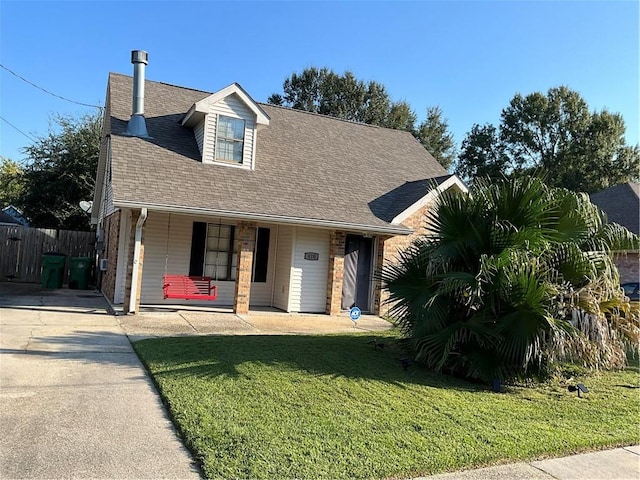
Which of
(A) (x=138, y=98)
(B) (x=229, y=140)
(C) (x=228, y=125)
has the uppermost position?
(A) (x=138, y=98)

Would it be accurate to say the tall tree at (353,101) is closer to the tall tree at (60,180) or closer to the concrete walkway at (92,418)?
the tall tree at (60,180)

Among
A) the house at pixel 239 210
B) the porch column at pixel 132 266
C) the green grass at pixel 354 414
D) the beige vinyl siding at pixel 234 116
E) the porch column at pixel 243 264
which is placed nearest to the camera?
the green grass at pixel 354 414

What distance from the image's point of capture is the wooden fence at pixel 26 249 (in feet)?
59.2

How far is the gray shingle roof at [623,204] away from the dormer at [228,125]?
19.9 m

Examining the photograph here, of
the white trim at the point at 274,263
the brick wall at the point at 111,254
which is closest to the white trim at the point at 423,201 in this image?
the white trim at the point at 274,263

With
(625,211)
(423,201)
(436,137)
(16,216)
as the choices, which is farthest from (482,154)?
(16,216)

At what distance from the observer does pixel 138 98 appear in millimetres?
13578

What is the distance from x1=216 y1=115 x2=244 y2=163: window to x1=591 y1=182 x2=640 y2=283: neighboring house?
18500 millimetres

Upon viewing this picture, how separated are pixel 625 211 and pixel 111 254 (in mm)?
25150

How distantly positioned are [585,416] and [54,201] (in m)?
25.8

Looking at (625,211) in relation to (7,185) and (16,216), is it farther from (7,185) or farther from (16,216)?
(7,185)

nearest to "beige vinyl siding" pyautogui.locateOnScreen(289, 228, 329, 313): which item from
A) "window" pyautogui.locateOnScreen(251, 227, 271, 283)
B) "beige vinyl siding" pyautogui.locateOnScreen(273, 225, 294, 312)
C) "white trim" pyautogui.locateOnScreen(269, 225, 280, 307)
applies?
"beige vinyl siding" pyautogui.locateOnScreen(273, 225, 294, 312)

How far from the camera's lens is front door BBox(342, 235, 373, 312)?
14430 millimetres

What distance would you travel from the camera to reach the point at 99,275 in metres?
17.3
